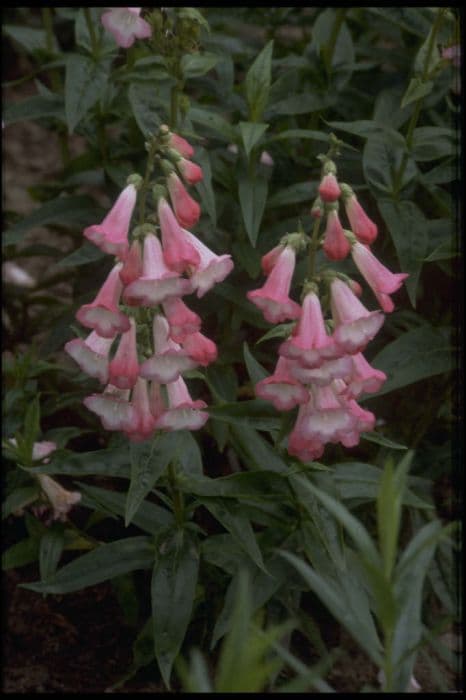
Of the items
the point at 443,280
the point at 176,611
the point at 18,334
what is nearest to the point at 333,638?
the point at 176,611

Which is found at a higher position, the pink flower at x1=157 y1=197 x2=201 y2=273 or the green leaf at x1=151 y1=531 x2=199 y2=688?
the pink flower at x1=157 y1=197 x2=201 y2=273

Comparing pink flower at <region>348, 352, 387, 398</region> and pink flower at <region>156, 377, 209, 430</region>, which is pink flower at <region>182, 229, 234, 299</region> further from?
pink flower at <region>348, 352, 387, 398</region>

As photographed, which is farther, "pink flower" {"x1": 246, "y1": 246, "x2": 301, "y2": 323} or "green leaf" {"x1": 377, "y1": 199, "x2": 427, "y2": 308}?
"green leaf" {"x1": 377, "y1": 199, "x2": 427, "y2": 308}

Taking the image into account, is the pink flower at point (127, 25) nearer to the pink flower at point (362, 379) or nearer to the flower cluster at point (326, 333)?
the flower cluster at point (326, 333)


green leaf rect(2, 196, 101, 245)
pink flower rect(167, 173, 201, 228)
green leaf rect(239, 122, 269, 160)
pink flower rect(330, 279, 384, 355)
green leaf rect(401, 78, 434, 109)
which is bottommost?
pink flower rect(330, 279, 384, 355)

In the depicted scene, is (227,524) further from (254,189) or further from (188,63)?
(188,63)

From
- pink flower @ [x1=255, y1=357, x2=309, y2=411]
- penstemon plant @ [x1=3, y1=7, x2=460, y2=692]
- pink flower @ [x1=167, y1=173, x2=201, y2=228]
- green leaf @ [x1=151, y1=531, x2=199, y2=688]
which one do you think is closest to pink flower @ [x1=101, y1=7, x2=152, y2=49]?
penstemon plant @ [x1=3, y1=7, x2=460, y2=692]

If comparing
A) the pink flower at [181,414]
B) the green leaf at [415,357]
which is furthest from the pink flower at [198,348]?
the green leaf at [415,357]

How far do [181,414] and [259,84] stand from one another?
1431mm

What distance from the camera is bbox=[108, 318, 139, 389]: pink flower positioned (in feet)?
8.39

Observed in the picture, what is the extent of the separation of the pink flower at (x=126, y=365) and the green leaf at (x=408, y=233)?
1089 mm

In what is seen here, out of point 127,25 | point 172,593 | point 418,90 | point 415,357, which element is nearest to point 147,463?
point 172,593

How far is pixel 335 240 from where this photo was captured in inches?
99.0

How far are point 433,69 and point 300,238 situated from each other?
1.23 meters
